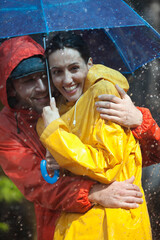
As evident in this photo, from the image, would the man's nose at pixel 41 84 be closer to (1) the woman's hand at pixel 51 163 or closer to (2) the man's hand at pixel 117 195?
(1) the woman's hand at pixel 51 163

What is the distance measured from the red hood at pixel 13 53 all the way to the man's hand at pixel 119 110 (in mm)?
829

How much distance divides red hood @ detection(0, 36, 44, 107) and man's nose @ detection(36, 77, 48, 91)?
22 centimetres

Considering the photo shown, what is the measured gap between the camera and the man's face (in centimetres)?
291

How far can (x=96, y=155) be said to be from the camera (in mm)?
2322

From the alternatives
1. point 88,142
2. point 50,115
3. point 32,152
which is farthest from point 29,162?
point 88,142

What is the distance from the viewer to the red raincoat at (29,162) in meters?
2.54

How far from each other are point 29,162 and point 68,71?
31.7 inches

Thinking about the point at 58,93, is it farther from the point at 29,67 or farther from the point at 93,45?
the point at 93,45

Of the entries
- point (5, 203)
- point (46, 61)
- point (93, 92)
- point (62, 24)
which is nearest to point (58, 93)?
point (46, 61)

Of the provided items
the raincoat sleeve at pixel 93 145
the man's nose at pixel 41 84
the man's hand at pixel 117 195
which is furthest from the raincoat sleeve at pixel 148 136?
the man's nose at pixel 41 84

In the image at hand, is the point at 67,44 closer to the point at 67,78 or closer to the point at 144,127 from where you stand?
the point at 67,78

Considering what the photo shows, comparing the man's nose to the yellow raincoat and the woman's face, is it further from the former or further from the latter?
the yellow raincoat

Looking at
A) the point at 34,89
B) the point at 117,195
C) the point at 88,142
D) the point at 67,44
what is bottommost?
the point at 117,195

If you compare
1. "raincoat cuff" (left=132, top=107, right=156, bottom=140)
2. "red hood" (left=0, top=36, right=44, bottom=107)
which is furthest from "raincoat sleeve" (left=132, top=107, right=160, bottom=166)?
"red hood" (left=0, top=36, right=44, bottom=107)
